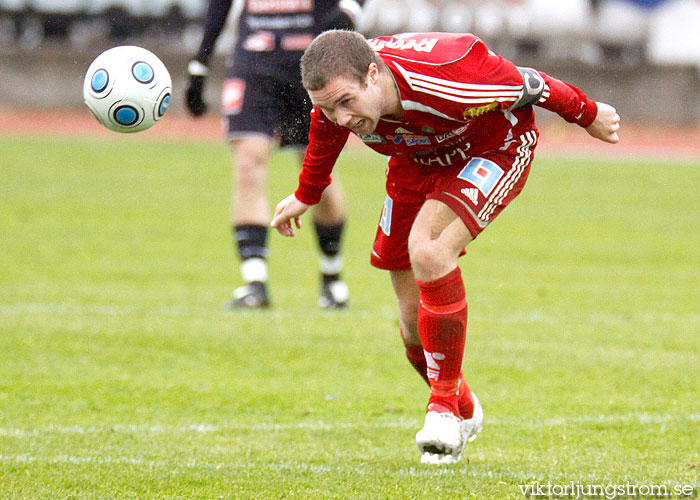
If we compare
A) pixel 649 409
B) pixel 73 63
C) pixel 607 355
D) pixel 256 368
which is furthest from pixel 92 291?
pixel 73 63

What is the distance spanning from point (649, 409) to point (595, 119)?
1404 millimetres

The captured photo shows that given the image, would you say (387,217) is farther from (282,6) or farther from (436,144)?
(282,6)

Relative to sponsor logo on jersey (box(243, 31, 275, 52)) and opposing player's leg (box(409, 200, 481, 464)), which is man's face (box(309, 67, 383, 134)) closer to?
opposing player's leg (box(409, 200, 481, 464))

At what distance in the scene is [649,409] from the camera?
16.4ft

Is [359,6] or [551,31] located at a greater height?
[359,6]

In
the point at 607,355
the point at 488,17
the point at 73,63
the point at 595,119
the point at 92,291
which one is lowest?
the point at 488,17

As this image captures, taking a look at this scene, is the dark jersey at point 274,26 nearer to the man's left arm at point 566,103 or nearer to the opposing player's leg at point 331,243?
the opposing player's leg at point 331,243

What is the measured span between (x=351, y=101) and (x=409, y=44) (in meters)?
0.44

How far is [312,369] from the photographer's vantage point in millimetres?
5781

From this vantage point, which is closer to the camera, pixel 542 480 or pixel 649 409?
pixel 542 480

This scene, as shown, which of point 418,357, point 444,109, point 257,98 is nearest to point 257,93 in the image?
point 257,98

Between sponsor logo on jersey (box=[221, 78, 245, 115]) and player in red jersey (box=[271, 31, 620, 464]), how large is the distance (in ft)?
9.27

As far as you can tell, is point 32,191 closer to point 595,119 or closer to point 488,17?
point 595,119

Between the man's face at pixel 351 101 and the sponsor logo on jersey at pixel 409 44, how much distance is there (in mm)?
273
